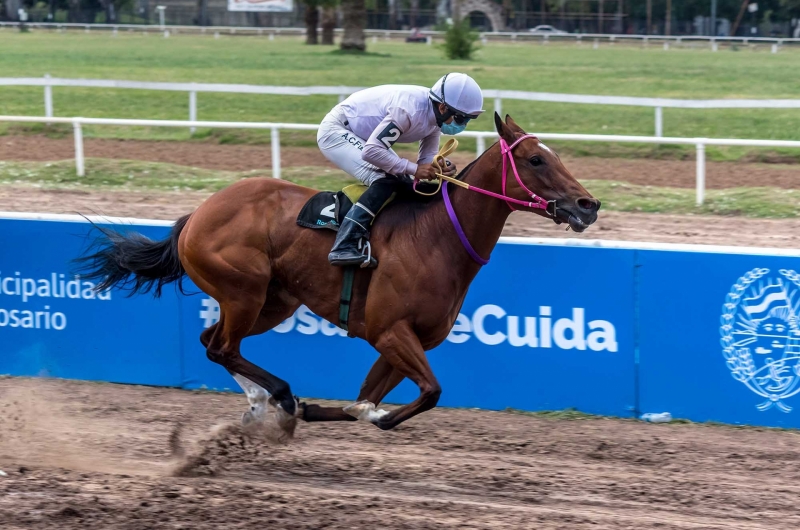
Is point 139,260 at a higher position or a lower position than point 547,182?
lower

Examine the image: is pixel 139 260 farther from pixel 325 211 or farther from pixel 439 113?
pixel 439 113

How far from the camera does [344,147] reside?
5.67 metres

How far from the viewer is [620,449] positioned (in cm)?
562

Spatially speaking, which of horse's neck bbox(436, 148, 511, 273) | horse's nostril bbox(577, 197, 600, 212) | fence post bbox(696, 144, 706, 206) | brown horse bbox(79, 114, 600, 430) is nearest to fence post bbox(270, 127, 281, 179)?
fence post bbox(696, 144, 706, 206)

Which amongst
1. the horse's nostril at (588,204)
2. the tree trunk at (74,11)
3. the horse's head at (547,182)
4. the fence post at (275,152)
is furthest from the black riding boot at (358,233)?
the tree trunk at (74,11)

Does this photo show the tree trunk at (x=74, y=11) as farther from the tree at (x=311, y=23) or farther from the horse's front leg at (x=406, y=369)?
the horse's front leg at (x=406, y=369)

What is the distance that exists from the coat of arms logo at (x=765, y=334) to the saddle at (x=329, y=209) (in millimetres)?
2272

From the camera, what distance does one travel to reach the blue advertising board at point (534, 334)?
19.5 feet

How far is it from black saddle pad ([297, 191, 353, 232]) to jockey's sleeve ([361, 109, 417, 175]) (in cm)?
36

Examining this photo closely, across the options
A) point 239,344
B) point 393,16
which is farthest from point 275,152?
point 393,16

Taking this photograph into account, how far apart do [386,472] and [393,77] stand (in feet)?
71.2

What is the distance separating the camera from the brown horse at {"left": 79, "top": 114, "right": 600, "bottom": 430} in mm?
5191

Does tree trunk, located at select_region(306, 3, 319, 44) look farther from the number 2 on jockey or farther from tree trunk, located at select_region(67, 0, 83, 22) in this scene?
the number 2 on jockey

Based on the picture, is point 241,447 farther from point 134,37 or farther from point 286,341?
point 134,37
